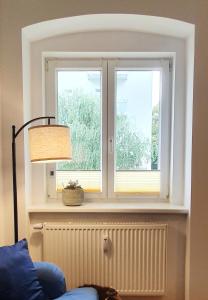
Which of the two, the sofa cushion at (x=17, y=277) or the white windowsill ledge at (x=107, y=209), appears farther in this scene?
the white windowsill ledge at (x=107, y=209)

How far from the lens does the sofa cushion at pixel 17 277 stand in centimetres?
157

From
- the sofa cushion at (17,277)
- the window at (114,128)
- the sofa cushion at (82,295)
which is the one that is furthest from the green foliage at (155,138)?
the sofa cushion at (17,277)

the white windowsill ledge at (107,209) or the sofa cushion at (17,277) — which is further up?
the white windowsill ledge at (107,209)

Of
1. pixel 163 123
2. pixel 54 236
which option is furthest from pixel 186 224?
pixel 54 236

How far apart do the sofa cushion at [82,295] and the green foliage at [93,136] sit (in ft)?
3.54

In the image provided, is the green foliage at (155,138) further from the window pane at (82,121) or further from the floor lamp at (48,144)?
the floor lamp at (48,144)

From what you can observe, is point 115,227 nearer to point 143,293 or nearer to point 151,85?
point 143,293

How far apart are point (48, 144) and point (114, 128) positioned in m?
0.91

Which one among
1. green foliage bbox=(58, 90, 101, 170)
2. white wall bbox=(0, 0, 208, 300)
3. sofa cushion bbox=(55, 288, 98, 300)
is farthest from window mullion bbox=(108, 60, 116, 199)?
sofa cushion bbox=(55, 288, 98, 300)

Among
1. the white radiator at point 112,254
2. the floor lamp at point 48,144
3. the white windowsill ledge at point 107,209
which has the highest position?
the floor lamp at point 48,144

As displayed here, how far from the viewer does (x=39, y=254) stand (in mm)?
2385

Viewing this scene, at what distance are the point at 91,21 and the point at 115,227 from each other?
1728 mm

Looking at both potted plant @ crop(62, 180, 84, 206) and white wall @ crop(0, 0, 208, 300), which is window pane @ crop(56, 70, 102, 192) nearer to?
potted plant @ crop(62, 180, 84, 206)

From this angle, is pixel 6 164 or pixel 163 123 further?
pixel 163 123
